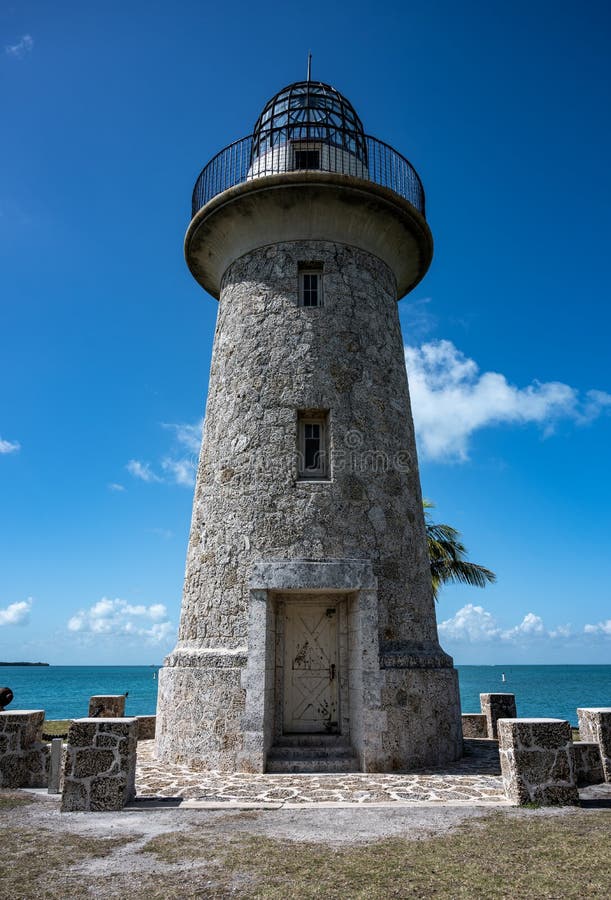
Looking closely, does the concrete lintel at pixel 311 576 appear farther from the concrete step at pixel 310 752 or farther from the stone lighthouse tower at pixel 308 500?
the concrete step at pixel 310 752

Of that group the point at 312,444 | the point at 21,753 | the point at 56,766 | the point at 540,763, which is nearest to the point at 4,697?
the point at 21,753

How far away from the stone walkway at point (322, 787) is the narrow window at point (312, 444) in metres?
4.27

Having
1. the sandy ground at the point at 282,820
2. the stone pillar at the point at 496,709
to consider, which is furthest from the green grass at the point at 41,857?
the stone pillar at the point at 496,709

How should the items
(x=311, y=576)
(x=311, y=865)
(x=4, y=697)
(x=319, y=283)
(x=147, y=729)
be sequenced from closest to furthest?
(x=311, y=865) → (x=311, y=576) → (x=4, y=697) → (x=319, y=283) → (x=147, y=729)

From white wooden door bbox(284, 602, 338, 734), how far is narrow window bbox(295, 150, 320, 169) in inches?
306

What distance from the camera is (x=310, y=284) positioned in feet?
37.3

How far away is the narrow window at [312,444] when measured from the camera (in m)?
10.4

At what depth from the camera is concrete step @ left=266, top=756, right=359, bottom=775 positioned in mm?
8859

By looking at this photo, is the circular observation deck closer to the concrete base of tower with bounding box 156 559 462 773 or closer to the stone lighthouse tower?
the stone lighthouse tower

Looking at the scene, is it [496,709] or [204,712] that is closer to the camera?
[204,712]

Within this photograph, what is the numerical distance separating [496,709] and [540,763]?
6.25m

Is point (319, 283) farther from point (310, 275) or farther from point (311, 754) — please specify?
point (311, 754)

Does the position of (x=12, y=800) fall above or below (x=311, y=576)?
below

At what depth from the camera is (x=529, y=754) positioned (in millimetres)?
6887
